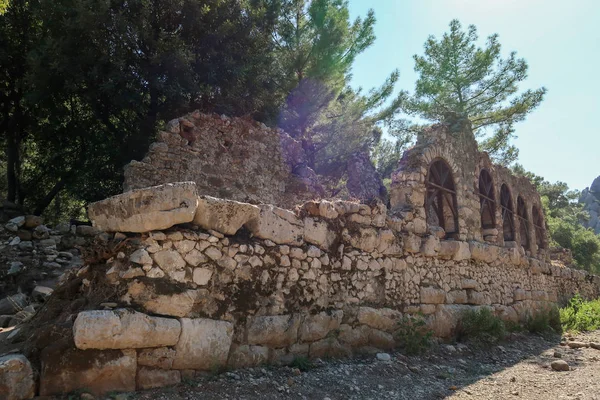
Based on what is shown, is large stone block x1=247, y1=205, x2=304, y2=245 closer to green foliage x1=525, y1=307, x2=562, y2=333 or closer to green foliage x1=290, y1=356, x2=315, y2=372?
green foliage x1=290, y1=356, x2=315, y2=372

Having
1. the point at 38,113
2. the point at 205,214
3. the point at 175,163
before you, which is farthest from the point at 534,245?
the point at 38,113

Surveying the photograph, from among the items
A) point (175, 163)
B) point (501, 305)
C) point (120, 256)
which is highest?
point (175, 163)

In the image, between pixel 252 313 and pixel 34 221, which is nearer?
pixel 252 313

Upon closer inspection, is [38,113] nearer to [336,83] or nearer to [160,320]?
[336,83]

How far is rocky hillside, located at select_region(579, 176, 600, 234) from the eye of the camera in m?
49.1

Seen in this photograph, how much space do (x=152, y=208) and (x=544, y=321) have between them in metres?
7.85

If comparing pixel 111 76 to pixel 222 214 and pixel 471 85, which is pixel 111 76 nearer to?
pixel 222 214

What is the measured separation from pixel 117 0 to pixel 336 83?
751 cm

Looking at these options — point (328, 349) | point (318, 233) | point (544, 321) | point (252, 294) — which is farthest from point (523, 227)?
point (252, 294)

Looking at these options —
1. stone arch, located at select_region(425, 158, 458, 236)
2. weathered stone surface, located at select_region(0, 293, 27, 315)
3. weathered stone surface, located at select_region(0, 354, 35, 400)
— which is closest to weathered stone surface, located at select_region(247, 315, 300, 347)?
weathered stone surface, located at select_region(0, 354, 35, 400)

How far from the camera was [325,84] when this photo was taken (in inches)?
558

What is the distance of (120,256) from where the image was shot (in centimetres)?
331

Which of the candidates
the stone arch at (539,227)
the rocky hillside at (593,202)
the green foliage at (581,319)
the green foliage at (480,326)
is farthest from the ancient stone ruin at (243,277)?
the rocky hillside at (593,202)

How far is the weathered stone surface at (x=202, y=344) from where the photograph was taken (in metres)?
3.18
